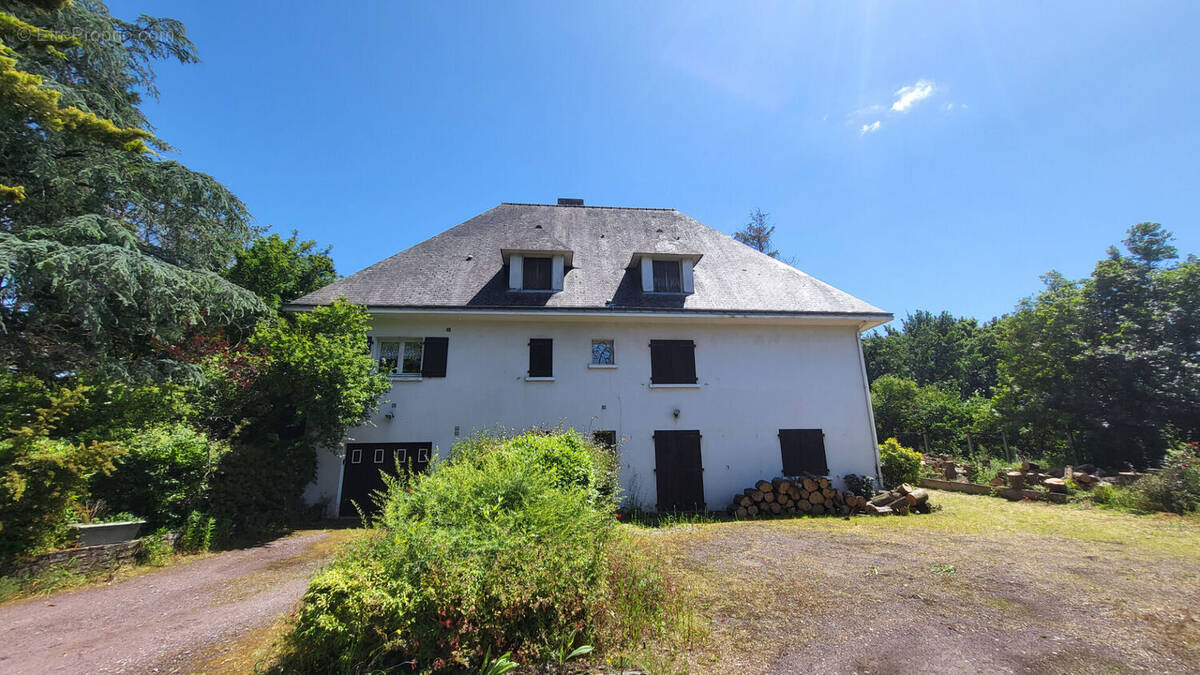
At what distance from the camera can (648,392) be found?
10.6m

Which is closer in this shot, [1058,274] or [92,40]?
[92,40]

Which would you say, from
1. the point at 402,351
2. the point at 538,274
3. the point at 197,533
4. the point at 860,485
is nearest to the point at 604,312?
the point at 538,274

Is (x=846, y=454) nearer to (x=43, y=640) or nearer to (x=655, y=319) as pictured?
(x=655, y=319)

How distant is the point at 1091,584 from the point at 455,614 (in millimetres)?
6438

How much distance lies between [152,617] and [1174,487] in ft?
53.8

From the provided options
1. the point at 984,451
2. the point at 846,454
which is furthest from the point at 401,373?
the point at 984,451

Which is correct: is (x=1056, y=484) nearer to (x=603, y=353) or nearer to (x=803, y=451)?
(x=803, y=451)

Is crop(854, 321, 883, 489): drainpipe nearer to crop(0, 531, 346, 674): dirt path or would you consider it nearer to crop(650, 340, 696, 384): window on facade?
crop(650, 340, 696, 384): window on facade

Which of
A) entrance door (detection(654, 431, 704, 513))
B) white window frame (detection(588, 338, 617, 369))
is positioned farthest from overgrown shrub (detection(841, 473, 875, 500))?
white window frame (detection(588, 338, 617, 369))

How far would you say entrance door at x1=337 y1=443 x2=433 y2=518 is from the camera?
9.42m

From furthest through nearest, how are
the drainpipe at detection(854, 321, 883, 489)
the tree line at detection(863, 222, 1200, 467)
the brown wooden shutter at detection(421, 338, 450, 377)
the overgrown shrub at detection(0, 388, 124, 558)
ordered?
the tree line at detection(863, 222, 1200, 467)
the drainpipe at detection(854, 321, 883, 489)
the brown wooden shutter at detection(421, 338, 450, 377)
the overgrown shrub at detection(0, 388, 124, 558)

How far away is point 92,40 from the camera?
26.2 feet

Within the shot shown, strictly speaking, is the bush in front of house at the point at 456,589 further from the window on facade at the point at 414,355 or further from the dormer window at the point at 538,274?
the dormer window at the point at 538,274

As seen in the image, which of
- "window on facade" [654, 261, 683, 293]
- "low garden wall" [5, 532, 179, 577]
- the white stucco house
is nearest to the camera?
"low garden wall" [5, 532, 179, 577]
